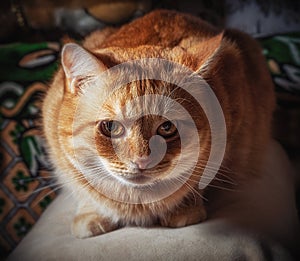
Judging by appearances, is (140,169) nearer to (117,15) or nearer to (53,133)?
(53,133)

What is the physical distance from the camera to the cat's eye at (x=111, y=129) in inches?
29.6

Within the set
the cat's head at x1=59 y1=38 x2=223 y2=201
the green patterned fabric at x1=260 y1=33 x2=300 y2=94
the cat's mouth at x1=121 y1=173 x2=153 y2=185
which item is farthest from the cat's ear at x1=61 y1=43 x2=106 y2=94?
the green patterned fabric at x1=260 y1=33 x2=300 y2=94

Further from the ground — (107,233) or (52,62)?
(52,62)

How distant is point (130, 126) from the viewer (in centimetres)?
74

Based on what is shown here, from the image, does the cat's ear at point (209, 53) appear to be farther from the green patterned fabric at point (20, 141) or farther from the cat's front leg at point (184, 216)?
the green patterned fabric at point (20, 141)

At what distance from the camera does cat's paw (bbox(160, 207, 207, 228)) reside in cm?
88


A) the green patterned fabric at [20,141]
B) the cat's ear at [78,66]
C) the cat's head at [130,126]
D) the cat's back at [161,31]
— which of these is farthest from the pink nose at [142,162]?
the green patterned fabric at [20,141]

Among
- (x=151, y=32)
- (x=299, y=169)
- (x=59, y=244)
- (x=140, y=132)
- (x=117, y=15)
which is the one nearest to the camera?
(x=140, y=132)

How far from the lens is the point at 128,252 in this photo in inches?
31.3

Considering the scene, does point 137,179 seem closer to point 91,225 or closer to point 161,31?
point 91,225

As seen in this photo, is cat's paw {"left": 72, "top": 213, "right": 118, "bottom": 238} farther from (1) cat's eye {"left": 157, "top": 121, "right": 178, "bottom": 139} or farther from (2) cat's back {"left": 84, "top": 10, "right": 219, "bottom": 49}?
(2) cat's back {"left": 84, "top": 10, "right": 219, "bottom": 49}

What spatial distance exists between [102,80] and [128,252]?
353mm

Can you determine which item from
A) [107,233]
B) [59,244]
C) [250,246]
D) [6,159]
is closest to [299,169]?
[250,246]

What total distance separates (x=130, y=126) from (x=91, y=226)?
0.96 ft
